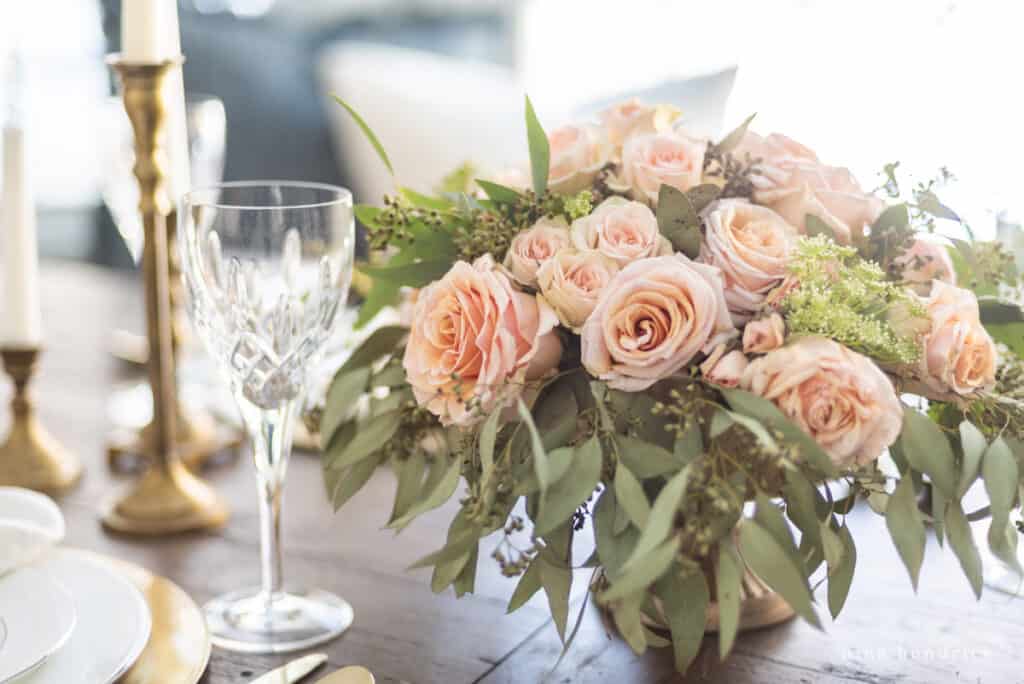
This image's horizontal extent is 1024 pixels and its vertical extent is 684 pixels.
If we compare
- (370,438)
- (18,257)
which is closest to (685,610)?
(370,438)

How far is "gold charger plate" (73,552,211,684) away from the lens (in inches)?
27.2

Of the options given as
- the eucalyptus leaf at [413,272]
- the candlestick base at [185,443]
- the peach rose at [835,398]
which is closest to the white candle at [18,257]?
the candlestick base at [185,443]

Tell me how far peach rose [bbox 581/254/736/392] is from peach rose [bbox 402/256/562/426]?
0.04 meters

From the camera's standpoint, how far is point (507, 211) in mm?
791

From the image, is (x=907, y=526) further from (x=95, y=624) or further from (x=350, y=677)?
(x=95, y=624)

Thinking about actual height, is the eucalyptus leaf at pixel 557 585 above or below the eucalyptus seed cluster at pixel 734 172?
below

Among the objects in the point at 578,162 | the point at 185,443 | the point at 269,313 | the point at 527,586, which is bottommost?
the point at 185,443

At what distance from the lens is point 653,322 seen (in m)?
0.64

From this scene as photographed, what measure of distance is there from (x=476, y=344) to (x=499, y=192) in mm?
151

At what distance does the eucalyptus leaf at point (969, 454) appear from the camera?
2.08 feet

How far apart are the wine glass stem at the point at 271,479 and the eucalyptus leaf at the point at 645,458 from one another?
30cm

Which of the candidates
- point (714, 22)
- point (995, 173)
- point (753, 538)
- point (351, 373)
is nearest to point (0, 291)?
point (351, 373)

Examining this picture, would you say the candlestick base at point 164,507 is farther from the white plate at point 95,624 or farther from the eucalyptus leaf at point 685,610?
the eucalyptus leaf at point 685,610

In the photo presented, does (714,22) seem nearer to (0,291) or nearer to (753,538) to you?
(0,291)
